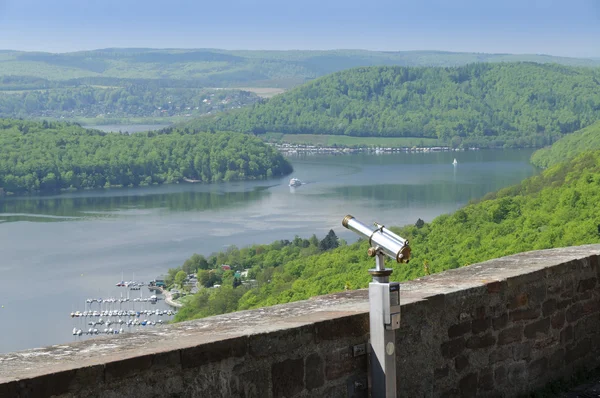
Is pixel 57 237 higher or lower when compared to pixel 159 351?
lower

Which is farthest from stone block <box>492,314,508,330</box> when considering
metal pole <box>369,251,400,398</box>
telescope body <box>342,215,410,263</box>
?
telescope body <box>342,215,410,263</box>

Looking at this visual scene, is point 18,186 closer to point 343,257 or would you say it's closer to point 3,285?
point 3,285

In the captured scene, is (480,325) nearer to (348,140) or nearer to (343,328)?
(343,328)

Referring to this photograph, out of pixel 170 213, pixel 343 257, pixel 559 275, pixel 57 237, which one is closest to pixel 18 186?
pixel 170 213

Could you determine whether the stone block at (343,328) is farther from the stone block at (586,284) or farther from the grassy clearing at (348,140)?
the grassy clearing at (348,140)

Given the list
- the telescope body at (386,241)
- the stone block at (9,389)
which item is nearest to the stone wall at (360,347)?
the stone block at (9,389)

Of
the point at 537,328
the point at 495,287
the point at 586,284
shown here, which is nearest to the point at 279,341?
the point at 495,287

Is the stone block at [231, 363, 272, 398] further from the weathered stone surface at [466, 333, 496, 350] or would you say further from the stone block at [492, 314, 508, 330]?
the stone block at [492, 314, 508, 330]
